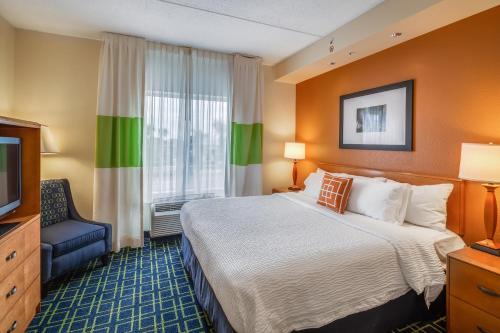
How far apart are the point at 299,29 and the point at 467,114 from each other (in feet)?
6.30

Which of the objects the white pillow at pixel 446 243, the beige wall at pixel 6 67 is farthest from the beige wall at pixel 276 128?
the beige wall at pixel 6 67

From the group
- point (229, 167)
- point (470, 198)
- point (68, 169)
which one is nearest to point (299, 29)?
point (229, 167)

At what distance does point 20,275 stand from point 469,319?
118 inches

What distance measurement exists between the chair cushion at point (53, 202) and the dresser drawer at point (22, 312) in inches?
37.0

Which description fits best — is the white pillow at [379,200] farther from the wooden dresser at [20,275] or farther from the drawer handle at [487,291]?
the wooden dresser at [20,275]

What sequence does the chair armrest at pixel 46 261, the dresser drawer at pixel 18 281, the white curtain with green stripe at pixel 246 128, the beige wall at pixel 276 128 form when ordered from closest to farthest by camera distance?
the dresser drawer at pixel 18 281 < the chair armrest at pixel 46 261 < the white curtain with green stripe at pixel 246 128 < the beige wall at pixel 276 128

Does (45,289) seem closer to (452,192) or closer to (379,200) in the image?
(379,200)

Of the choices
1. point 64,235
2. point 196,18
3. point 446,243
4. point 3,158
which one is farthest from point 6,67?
point 446,243

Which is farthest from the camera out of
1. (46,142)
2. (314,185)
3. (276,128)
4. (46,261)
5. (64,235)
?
(276,128)

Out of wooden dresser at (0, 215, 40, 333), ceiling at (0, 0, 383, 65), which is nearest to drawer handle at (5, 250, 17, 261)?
wooden dresser at (0, 215, 40, 333)

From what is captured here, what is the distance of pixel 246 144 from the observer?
161 inches

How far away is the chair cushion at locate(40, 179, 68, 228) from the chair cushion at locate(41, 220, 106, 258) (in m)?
0.08

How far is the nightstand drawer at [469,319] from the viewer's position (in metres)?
1.59

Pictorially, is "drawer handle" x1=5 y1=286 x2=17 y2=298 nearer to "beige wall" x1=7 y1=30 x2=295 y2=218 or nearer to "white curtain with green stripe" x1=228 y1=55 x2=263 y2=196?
"beige wall" x1=7 y1=30 x2=295 y2=218
